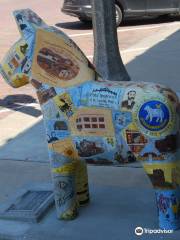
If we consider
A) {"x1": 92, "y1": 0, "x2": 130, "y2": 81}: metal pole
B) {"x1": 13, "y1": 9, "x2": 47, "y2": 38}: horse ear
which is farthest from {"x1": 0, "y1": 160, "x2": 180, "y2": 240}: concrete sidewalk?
{"x1": 92, "y1": 0, "x2": 130, "y2": 81}: metal pole

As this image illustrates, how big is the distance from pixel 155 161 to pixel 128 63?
641cm

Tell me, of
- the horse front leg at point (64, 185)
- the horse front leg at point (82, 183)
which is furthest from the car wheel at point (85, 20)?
the horse front leg at point (64, 185)

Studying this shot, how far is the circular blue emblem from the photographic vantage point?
3812 millimetres

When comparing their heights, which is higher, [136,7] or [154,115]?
[154,115]

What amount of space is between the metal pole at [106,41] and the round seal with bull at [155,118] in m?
4.39

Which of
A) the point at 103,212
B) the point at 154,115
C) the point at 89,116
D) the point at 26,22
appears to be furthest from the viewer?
the point at 103,212

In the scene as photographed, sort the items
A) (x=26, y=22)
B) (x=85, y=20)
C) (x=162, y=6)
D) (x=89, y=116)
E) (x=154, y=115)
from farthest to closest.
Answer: (x=85, y=20) → (x=162, y=6) → (x=26, y=22) → (x=89, y=116) → (x=154, y=115)

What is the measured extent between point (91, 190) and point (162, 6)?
964 cm

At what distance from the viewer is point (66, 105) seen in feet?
13.6

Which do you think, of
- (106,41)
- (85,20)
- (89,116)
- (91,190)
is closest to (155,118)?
(89,116)

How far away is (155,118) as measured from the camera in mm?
3812

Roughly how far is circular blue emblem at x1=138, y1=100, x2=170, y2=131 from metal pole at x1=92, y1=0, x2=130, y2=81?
439 centimetres

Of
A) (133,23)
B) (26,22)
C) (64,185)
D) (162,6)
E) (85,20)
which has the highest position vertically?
(26,22)

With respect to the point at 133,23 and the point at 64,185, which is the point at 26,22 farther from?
the point at 133,23
